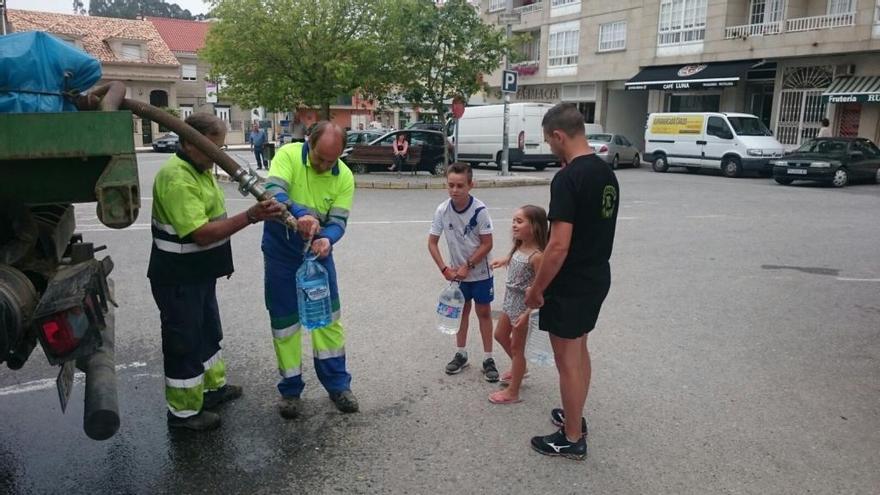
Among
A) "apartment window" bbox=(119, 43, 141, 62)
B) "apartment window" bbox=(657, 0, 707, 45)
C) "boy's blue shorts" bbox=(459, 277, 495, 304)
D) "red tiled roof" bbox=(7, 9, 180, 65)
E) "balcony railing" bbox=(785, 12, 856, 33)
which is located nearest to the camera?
"boy's blue shorts" bbox=(459, 277, 495, 304)

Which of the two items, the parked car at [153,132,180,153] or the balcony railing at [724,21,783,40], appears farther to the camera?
the parked car at [153,132,180,153]

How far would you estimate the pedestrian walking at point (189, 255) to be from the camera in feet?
11.3

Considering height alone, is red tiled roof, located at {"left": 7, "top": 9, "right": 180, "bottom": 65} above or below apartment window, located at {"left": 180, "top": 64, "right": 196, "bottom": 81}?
above

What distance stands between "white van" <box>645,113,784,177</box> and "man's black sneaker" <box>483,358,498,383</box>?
19557 millimetres

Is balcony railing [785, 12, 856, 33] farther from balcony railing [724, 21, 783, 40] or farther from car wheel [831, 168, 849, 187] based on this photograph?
car wheel [831, 168, 849, 187]

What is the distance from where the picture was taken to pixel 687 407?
419 centimetres

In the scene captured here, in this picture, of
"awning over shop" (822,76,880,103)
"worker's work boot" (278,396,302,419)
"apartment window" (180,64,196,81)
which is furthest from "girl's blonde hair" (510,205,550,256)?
"apartment window" (180,64,196,81)

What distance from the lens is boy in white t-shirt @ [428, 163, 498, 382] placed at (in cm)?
452

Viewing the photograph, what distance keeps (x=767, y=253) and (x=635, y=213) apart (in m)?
3.97

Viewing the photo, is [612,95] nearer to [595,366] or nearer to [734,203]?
[734,203]

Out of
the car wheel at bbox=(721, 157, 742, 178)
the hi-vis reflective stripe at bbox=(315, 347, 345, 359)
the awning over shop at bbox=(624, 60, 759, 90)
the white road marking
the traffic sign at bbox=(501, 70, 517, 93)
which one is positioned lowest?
the white road marking

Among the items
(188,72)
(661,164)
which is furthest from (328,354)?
(188,72)

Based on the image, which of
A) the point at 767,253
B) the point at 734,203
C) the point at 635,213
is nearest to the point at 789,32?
the point at 734,203

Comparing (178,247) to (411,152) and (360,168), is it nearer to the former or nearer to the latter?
(411,152)
